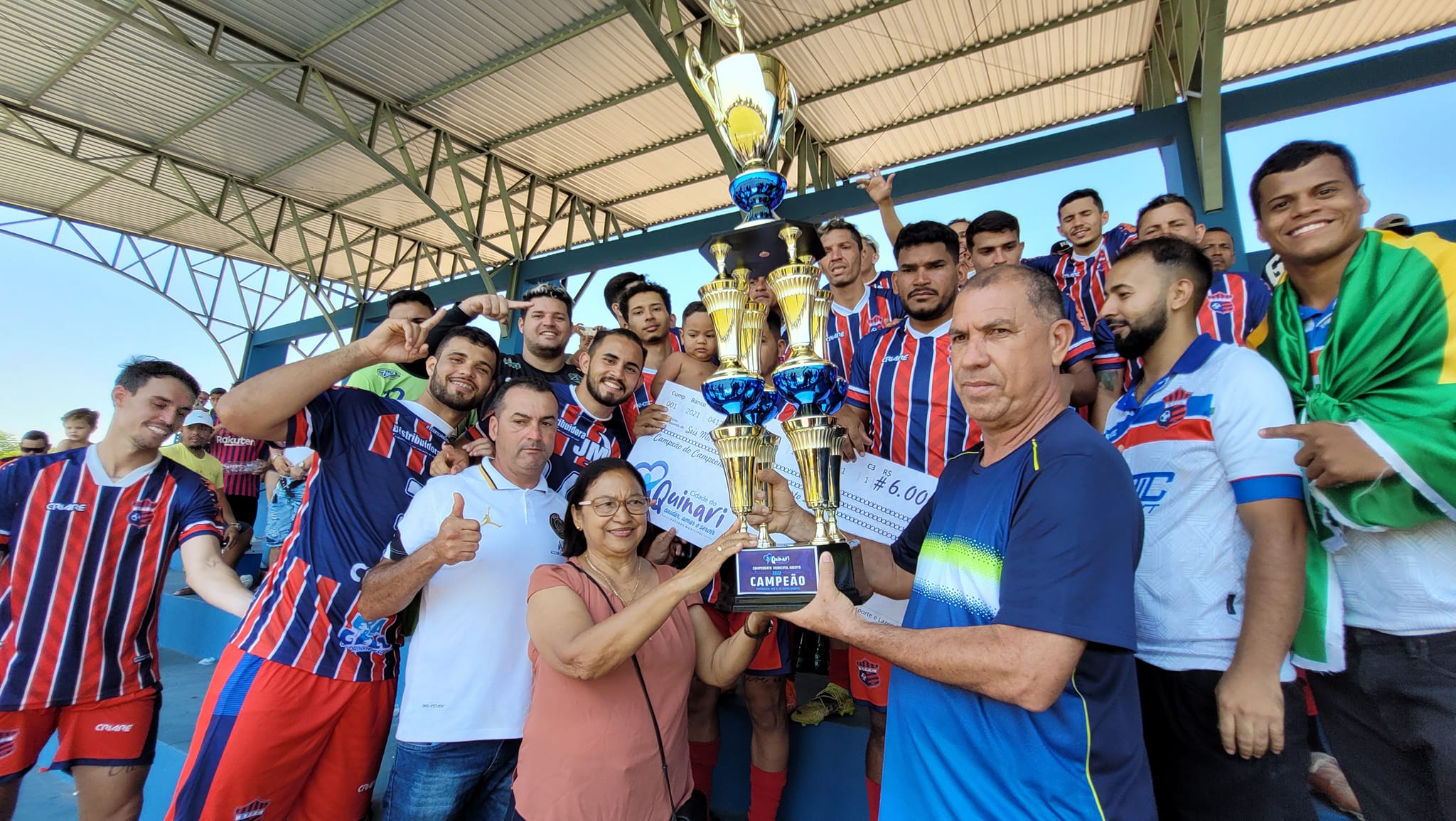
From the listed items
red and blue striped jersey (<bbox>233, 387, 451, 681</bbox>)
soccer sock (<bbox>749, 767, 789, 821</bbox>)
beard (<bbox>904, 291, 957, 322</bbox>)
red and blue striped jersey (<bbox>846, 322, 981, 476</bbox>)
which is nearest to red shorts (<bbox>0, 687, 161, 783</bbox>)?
red and blue striped jersey (<bbox>233, 387, 451, 681</bbox>)

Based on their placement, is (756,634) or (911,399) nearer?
(756,634)

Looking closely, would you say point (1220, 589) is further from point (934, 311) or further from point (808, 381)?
point (934, 311)

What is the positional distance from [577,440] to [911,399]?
4.22ft

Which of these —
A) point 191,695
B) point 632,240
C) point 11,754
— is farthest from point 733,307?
point 632,240

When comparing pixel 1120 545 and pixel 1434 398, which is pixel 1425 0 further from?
pixel 1120 545

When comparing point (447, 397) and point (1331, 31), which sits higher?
point (1331, 31)

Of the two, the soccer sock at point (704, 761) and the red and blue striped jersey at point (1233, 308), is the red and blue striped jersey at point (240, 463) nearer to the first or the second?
the soccer sock at point (704, 761)

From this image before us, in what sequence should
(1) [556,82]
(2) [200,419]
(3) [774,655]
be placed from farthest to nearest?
(1) [556,82]
(2) [200,419]
(3) [774,655]

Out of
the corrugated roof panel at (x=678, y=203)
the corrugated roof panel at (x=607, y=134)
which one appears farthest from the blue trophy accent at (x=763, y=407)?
the corrugated roof panel at (x=678, y=203)

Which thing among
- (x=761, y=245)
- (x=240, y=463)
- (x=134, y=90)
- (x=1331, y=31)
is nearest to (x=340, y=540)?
(x=761, y=245)

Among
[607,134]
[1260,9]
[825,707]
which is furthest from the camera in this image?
[607,134]

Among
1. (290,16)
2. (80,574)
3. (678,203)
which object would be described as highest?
(290,16)

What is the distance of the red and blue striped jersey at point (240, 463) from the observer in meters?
5.82

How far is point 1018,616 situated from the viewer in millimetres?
925
